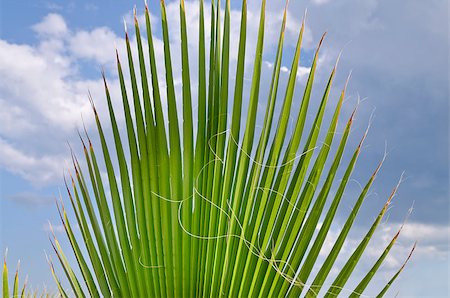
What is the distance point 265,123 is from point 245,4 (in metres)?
0.42

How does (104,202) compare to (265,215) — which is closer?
(265,215)

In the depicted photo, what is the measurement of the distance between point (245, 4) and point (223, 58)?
20 centimetres

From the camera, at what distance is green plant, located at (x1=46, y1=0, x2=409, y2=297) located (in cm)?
186

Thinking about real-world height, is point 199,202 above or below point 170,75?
below

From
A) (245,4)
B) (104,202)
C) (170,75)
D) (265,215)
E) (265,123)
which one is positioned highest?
(245,4)

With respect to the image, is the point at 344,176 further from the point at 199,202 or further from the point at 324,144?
the point at 199,202

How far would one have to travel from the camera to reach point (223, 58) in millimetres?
1959

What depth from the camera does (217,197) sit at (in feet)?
6.21

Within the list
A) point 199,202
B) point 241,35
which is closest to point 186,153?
point 199,202

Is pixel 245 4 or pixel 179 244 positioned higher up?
pixel 245 4

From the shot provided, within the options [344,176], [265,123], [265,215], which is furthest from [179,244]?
[344,176]

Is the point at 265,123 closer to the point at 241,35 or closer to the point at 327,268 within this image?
the point at 241,35

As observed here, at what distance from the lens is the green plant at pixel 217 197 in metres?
1.86

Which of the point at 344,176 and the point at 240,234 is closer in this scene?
the point at 240,234
